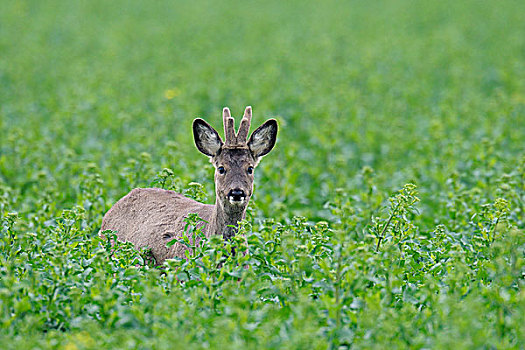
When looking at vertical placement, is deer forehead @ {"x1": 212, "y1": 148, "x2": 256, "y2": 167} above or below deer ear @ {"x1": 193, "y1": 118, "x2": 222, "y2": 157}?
below

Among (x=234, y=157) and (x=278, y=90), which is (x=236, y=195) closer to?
(x=234, y=157)

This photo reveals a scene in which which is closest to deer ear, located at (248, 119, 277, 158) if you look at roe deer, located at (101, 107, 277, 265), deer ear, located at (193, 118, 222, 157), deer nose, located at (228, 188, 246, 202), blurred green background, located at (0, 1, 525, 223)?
roe deer, located at (101, 107, 277, 265)

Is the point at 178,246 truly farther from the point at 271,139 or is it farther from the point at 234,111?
the point at 234,111

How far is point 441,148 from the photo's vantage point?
39.4 ft

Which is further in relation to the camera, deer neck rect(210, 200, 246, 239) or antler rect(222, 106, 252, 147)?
antler rect(222, 106, 252, 147)

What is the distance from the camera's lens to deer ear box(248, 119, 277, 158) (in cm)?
650

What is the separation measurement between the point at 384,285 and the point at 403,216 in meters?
1.15

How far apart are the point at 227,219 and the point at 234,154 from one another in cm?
54

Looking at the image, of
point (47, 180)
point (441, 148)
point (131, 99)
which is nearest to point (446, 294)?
point (47, 180)

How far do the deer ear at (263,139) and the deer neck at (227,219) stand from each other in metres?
0.51

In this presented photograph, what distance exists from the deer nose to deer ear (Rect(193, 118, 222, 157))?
509 millimetres

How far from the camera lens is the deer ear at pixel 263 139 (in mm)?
6496

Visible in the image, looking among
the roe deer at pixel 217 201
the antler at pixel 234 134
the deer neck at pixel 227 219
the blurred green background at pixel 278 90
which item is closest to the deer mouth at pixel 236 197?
the roe deer at pixel 217 201

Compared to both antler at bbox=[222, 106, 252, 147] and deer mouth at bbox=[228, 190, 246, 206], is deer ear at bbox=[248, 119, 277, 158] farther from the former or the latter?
deer mouth at bbox=[228, 190, 246, 206]
